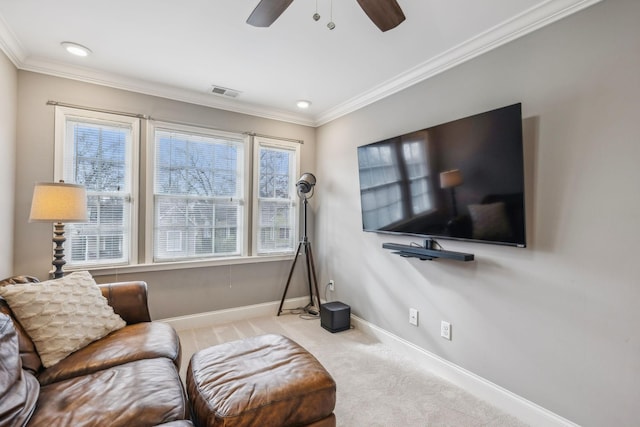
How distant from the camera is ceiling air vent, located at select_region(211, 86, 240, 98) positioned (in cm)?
317

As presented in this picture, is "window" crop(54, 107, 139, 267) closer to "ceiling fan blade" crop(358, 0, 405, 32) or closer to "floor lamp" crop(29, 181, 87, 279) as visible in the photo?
"floor lamp" crop(29, 181, 87, 279)

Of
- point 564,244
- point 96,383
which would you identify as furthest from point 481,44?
point 96,383

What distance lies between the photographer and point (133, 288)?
7.42 feet

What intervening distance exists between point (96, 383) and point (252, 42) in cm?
234

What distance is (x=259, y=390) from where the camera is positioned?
144 centimetres

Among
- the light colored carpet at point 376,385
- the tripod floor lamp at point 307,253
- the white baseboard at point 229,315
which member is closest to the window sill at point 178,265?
the tripod floor lamp at point 307,253

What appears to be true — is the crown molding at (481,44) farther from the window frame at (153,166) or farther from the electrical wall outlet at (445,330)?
the electrical wall outlet at (445,330)

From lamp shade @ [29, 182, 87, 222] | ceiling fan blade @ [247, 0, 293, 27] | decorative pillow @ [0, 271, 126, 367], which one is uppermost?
ceiling fan blade @ [247, 0, 293, 27]

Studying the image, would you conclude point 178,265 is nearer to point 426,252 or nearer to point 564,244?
point 426,252

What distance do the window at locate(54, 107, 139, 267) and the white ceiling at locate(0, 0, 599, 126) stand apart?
1.32 feet

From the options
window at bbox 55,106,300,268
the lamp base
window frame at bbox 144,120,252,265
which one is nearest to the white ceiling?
window frame at bbox 144,120,252,265

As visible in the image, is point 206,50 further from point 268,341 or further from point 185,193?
point 268,341

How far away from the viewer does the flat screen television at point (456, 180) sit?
74.6 inches

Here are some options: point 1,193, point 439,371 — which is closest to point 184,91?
point 1,193
